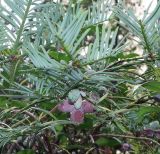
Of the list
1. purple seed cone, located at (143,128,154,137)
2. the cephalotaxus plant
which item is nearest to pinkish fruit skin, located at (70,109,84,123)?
the cephalotaxus plant

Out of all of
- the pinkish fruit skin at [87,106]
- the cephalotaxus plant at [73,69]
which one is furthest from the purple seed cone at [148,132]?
the pinkish fruit skin at [87,106]

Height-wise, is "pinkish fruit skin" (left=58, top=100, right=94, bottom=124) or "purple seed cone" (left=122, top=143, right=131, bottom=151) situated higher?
"pinkish fruit skin" (left=58, top=100, right=94, bottom=124)

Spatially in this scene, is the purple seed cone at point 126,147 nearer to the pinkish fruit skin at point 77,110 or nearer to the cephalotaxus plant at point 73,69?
the cephalotaxus plant at point 73,69

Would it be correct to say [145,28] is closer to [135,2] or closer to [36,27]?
[36,27]

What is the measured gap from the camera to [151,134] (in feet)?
2.07

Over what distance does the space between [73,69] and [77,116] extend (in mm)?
93

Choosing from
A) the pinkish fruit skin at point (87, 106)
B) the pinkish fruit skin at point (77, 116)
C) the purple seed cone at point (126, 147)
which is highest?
the pinkish fruit skin at point (87, 106)

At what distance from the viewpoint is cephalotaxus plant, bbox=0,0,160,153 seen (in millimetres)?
354

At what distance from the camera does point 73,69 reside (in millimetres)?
355

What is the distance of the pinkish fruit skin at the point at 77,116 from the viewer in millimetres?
434

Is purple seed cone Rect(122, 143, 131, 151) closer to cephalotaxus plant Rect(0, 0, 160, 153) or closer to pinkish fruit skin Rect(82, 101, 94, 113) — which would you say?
cephalotaxus plant Rect(0, 0, 160, 153)

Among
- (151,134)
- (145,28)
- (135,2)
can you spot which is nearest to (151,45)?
(145,28)

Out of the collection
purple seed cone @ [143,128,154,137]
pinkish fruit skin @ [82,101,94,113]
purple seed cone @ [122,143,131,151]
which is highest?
pinkish fruit skin @ [82,101,94,113]

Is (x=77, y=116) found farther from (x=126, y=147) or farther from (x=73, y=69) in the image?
(x=126, y=147)
